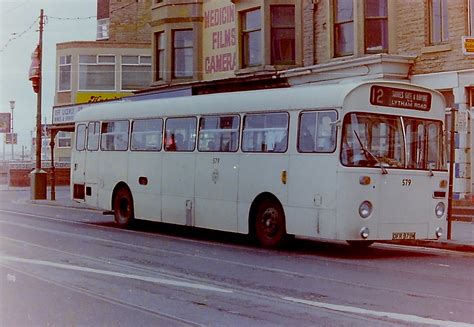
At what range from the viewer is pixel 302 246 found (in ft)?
49.8

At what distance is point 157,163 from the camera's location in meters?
17.3

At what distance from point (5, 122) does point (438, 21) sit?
23.3 m

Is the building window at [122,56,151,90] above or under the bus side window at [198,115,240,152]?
above

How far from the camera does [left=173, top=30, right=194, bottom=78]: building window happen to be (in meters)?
30.4

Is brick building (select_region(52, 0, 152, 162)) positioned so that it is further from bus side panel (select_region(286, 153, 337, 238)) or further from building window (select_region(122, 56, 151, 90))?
bus side panel (select_region(286, 153, 337, 238))

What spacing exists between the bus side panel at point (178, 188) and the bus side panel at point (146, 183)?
243 millimetres

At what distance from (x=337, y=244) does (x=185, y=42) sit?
16.6m

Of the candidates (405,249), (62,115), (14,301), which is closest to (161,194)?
(405,249)

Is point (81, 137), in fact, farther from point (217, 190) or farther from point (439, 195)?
point (439, 195)

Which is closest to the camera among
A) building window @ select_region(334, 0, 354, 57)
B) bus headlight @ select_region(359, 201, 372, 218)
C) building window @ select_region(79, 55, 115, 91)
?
bus headlight @ select_region(359, 201, 372, 218)

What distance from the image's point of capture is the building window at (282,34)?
2592 cm

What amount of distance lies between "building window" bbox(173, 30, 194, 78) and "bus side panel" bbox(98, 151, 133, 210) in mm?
11444

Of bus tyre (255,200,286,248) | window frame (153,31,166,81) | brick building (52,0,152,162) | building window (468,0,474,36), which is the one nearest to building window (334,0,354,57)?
building window (468,0,474,36)

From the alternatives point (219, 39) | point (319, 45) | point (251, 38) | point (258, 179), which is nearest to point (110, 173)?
point (258, 179)
